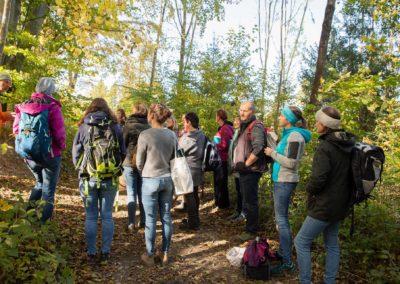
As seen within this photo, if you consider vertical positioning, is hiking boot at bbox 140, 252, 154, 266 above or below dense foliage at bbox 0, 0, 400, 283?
below

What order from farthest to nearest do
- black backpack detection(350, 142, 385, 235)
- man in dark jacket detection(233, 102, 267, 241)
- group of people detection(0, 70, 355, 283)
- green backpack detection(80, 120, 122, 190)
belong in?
man in dark jacket detection(233, 102, 267, 241)
green backpack detection(80, 120, 122, 190)
group of people detection(0, 70, 355, 283)
black backpack detection(350, 142, 385, 235)

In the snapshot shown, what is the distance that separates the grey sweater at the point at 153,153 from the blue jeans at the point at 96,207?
0.49m

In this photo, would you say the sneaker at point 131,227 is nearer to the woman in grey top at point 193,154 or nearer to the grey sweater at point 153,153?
the woman in grey top at point 193,154

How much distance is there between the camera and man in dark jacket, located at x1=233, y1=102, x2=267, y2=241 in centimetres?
542

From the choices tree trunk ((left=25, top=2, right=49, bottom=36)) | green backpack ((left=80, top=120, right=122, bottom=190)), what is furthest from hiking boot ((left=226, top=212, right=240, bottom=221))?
tree trunk ((left=25, top=2, right=49, bottom=36))

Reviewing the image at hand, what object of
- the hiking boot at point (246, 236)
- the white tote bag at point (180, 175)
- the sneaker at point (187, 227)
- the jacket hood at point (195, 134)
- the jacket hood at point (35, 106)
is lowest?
the sneaker at point (187, 227)

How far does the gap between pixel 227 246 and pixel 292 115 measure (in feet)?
8.08

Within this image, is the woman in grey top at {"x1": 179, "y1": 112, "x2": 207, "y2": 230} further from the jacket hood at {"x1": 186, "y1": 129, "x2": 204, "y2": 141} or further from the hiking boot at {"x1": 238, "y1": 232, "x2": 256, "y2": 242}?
the hiking boot at {"x1": 238, "y1": 232, "x2": 256, "y2": 242}

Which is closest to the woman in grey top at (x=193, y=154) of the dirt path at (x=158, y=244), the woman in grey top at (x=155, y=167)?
the dirt path at (x=158, y=244)

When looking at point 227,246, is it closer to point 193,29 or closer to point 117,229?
point 117,229

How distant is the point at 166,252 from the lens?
194 inches

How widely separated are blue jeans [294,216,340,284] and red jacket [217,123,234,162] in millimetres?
3864

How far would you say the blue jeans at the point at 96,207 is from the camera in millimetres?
4516

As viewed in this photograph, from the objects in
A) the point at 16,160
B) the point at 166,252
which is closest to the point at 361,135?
the point at 166,252
